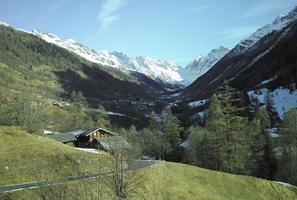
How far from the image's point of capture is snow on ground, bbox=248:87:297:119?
129 meters

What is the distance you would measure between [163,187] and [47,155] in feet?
44.4

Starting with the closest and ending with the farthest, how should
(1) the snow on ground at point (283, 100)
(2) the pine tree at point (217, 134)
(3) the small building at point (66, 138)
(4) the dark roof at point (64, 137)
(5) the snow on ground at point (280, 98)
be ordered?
(2) the pine tree at point (217, 134), (4) the dark roof at point (64, 137), (3) the small building at point (66, 138), (1) the snow on ground at point (283, 100), (5) the snow on ground at point (280, 98)

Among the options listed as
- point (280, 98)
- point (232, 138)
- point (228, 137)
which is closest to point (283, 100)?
point (280, 98)

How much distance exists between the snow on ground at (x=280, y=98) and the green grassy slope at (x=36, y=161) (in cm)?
12271

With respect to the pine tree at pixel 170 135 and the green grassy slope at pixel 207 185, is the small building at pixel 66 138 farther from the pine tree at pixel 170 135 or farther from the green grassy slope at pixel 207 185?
the green grassy slope at pixel 207 185

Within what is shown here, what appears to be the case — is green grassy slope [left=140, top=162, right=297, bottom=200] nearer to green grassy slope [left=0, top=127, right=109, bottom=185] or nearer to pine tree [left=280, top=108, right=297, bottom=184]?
green grassy slope [left=0, top=127, right=109, bottom=185]

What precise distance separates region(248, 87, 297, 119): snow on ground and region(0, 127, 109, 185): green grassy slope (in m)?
123

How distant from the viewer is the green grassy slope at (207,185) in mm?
26094

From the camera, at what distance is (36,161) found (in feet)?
80.7

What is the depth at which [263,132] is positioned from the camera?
176 feet

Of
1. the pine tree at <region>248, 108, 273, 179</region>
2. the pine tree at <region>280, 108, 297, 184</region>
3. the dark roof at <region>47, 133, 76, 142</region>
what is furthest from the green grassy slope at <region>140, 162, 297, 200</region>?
the dark roof at <region>47, 133, 76, 142</region>

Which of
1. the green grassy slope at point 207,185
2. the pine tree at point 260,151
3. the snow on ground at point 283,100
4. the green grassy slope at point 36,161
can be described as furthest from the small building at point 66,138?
the snow on ground at point 283,100

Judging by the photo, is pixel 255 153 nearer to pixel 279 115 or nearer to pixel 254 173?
pixel 254 173

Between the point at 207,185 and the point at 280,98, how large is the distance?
133 metres
